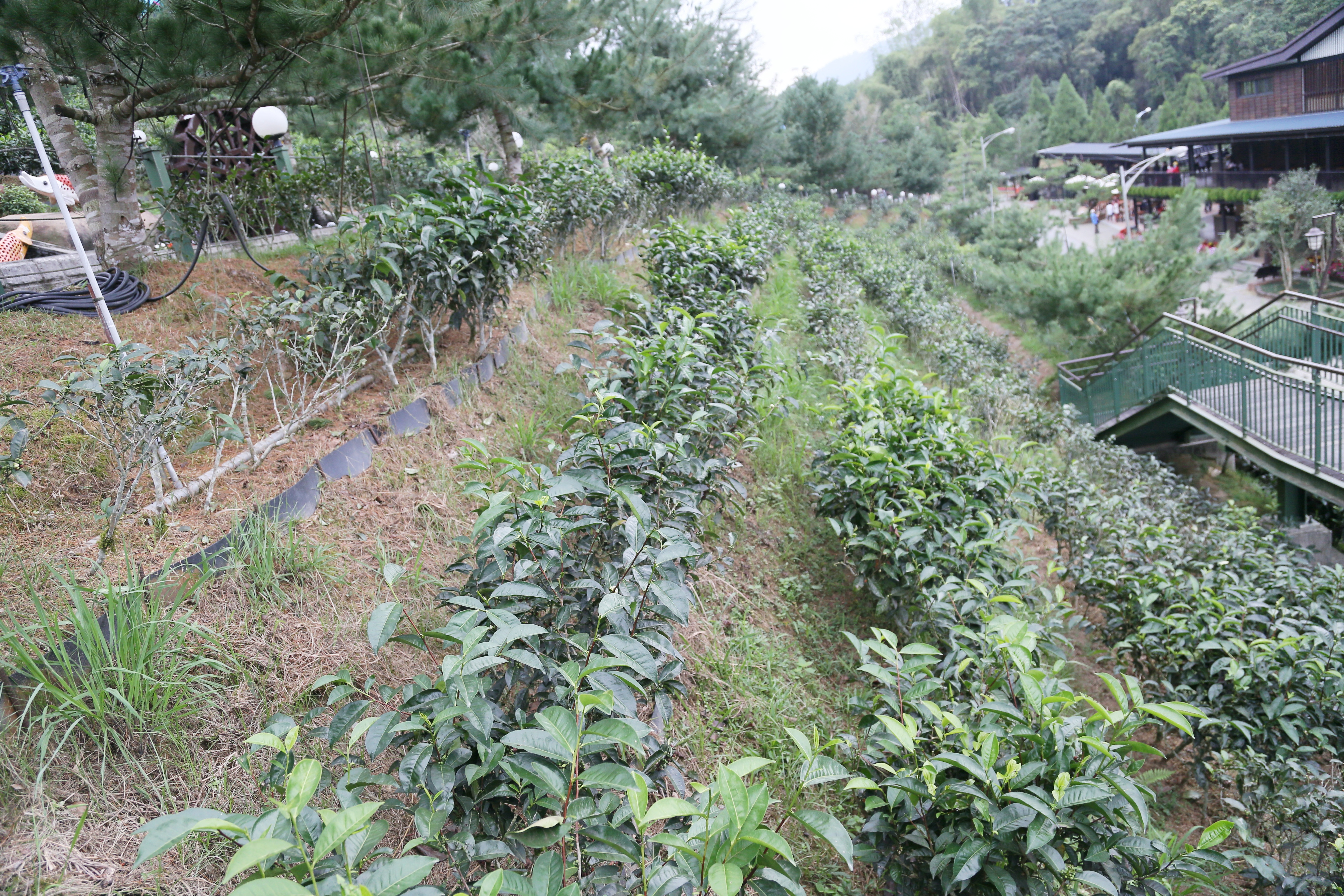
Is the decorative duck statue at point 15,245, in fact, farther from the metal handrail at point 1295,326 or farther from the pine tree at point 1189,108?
the pine tree at point 1189,108

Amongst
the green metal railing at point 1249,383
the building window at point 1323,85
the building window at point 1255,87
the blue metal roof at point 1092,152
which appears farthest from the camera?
the blue metal roof at point 1092,152

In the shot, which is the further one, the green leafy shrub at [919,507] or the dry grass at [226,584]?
the green leafy shrub at [919,507]

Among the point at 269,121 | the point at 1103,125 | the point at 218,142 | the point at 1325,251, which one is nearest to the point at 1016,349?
the point at 1325,251

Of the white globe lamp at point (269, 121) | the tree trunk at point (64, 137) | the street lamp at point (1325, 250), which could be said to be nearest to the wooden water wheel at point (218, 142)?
the white globe lamp at point (269, 121)

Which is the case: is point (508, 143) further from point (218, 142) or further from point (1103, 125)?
point (1103, 125)

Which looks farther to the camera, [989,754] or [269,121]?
[269,121]

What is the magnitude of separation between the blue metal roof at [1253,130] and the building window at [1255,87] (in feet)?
2.61

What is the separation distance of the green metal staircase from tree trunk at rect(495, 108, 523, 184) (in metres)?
7.62

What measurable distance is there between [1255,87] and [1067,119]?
17967 millimetres

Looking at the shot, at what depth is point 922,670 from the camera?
2.64 m

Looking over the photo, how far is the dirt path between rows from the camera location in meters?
15.3

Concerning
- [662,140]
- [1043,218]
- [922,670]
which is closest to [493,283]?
[922,670]

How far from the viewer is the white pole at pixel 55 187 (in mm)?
2699

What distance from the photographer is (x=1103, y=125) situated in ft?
135
